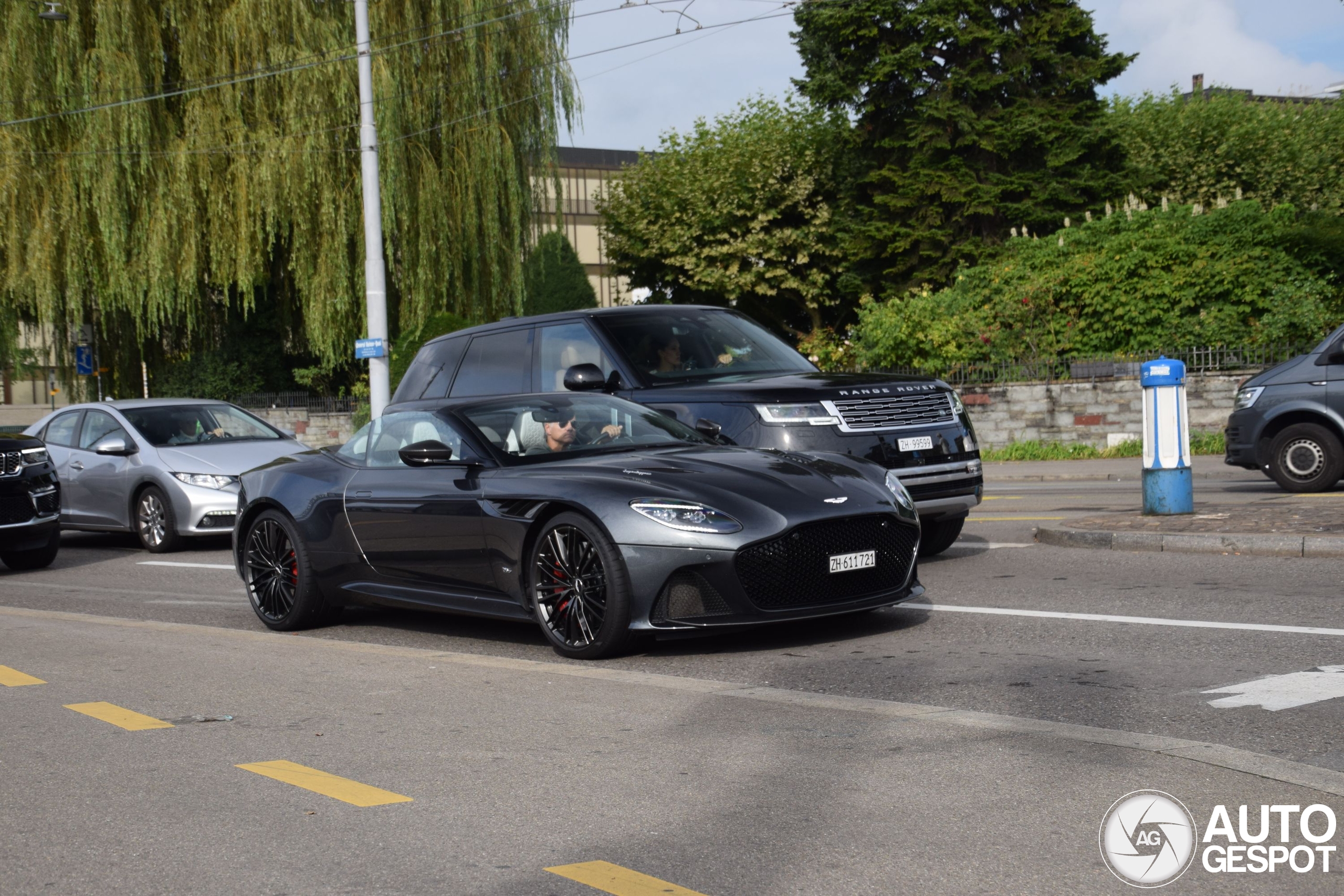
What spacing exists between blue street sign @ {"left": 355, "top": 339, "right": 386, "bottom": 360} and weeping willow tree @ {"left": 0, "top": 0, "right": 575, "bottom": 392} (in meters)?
4.58

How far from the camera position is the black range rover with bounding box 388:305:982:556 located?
9.73 metres

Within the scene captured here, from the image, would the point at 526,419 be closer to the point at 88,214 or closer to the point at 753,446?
the point at 753,446

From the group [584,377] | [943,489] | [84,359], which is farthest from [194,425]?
[84,359]

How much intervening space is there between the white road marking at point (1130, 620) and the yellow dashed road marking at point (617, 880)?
3.95 metres

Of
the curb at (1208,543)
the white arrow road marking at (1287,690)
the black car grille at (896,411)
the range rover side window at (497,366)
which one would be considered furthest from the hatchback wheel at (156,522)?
the white arrow road marking at (1287,690)

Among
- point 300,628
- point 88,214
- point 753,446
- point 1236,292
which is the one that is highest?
point 88,214

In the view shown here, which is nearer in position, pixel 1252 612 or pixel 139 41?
pixel 1252 612

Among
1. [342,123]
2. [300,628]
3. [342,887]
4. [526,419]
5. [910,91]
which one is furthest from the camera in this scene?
[910,91]

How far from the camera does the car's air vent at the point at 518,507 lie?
7.61m

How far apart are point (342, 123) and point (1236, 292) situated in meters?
15.0

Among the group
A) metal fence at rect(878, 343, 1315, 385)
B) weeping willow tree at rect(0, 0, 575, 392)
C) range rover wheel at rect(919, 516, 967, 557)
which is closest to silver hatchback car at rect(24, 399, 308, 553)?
range rover wheel at rect(919, 516, 967, 557)

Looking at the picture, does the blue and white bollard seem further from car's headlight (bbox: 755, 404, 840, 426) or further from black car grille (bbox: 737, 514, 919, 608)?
black car grille (bbox: 737, 514, 919, 608)

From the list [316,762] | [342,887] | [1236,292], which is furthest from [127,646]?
[1236,292]

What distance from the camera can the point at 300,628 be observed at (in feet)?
30.0
